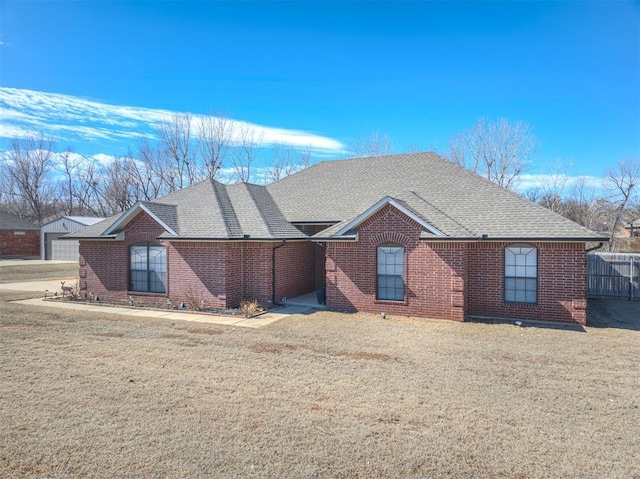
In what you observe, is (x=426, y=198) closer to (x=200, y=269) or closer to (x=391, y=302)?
(x=391, y=302)

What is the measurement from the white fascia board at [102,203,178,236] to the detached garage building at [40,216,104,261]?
27.2 metres

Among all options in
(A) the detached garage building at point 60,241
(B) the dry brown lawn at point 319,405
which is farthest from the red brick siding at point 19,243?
(B) the dry brown lawn at point 319,405

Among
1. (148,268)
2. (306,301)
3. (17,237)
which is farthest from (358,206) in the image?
(17,237)

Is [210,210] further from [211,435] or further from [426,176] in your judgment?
[211,435]

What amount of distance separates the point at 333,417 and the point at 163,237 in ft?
37.9

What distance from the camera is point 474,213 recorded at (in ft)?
47.7

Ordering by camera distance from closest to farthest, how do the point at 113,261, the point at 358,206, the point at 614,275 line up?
the point at 113,261, the point at 358,206, the point at 614,275

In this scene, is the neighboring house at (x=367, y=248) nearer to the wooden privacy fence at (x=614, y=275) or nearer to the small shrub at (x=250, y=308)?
the small shrub at (x=250, y=308)

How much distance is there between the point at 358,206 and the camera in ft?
56.7

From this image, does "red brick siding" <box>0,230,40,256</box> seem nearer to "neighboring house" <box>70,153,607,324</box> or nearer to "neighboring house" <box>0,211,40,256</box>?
"neighboring house" <box>0,211,40,256</box>

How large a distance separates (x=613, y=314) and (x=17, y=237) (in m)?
53.0

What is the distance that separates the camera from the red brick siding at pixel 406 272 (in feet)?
42.6

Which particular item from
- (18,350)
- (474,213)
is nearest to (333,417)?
(18,350)

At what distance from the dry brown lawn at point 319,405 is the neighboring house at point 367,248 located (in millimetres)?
2463
